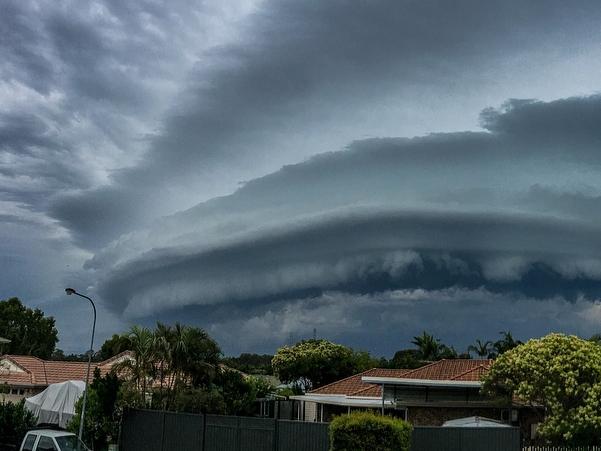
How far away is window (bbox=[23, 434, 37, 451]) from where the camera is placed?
25.4m

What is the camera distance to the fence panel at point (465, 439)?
85.7 ft

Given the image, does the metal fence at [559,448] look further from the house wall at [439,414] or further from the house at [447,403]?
the house wall at [439,414]

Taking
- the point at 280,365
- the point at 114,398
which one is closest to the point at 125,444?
the point at 114,398

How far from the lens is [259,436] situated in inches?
1099

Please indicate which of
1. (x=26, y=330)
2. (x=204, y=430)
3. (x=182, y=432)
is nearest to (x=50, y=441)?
(x=204, y=430)

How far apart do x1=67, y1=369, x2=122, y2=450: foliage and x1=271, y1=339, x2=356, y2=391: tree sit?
165 ft

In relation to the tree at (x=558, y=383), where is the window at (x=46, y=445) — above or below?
below

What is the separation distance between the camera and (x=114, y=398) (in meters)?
36.0

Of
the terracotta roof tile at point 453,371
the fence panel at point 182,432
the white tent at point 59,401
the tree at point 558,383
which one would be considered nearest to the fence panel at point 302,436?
the fence panel at point 182,432

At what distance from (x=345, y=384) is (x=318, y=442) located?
27402 mm

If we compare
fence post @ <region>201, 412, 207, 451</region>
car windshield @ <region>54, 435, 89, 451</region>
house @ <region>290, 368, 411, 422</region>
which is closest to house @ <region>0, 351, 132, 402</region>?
house @ <region>290, 368, 411, 422</region>

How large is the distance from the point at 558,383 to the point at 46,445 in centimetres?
2169

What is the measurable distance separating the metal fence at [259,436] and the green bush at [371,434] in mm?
1145

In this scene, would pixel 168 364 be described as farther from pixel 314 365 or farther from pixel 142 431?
pixel 314 365
